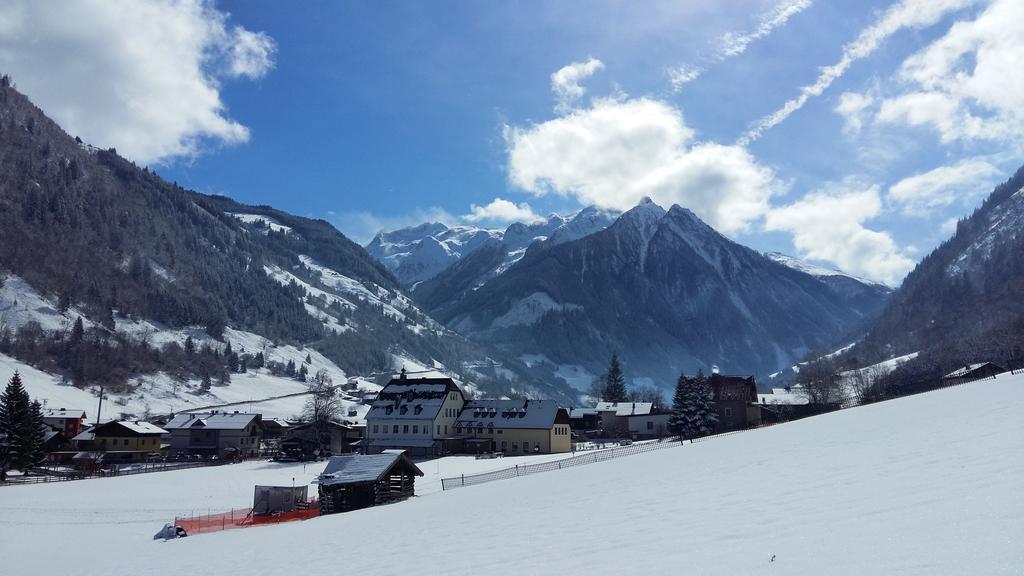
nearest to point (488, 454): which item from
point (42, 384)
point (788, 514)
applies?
point (788, 514)

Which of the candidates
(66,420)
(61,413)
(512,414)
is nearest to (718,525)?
(512,414)

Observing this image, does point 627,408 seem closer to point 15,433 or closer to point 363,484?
point 363,484

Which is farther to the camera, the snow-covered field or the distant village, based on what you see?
the distant village

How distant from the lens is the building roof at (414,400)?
306ft

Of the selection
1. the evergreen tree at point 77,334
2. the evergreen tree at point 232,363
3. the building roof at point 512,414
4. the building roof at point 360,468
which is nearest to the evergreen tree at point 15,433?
the building roof at point 360,468

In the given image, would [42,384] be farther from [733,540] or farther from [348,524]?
[733,540]

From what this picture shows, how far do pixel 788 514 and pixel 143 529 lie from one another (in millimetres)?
37739

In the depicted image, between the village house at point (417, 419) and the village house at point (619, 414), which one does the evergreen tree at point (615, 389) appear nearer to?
the village house at point (619, 414)

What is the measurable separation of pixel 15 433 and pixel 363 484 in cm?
5277

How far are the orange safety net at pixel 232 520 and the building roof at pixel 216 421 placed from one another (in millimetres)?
67472

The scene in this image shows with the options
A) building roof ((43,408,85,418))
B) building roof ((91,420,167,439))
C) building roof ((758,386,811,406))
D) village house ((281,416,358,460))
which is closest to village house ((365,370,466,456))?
village house ((281,416,358,460))

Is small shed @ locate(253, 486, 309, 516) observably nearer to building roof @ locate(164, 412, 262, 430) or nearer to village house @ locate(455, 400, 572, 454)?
village house @ locate(455, 400, 572, 454)

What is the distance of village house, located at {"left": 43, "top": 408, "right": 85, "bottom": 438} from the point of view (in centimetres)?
10188

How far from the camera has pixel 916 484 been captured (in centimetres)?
1338
